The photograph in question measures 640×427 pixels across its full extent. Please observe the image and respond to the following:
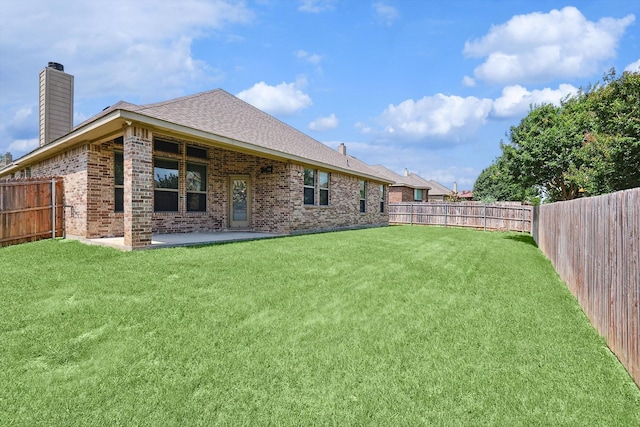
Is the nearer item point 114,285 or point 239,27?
point 114,285

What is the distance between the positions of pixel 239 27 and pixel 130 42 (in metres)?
4.38

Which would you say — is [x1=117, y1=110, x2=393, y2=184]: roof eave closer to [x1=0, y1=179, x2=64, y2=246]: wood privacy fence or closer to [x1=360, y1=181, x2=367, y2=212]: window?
[x1=0, y1=179, x2=64, y2=246]: wood privacy fence

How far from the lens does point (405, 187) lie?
36094 mm

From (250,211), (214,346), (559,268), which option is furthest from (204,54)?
(559,268)

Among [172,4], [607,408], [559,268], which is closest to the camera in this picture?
[607,408]

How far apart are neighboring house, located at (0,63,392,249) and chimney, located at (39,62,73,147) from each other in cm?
3

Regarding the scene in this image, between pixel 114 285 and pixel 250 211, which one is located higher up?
pixel 250 211

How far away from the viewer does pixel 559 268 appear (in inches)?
277

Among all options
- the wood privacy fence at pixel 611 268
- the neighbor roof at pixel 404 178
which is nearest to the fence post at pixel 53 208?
the wood privacy fence at pixel 611 268

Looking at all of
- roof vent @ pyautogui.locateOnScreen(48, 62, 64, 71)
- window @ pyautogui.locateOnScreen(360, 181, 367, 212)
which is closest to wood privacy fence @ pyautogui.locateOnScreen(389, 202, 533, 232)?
window @ pyautogui.locateOnScreen(360, 181, 367, 212)

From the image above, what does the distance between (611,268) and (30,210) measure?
12.4 m

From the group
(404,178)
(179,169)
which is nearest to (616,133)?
(179,169)

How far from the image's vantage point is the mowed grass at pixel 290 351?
7.56 feet

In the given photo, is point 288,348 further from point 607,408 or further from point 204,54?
point 204,54
